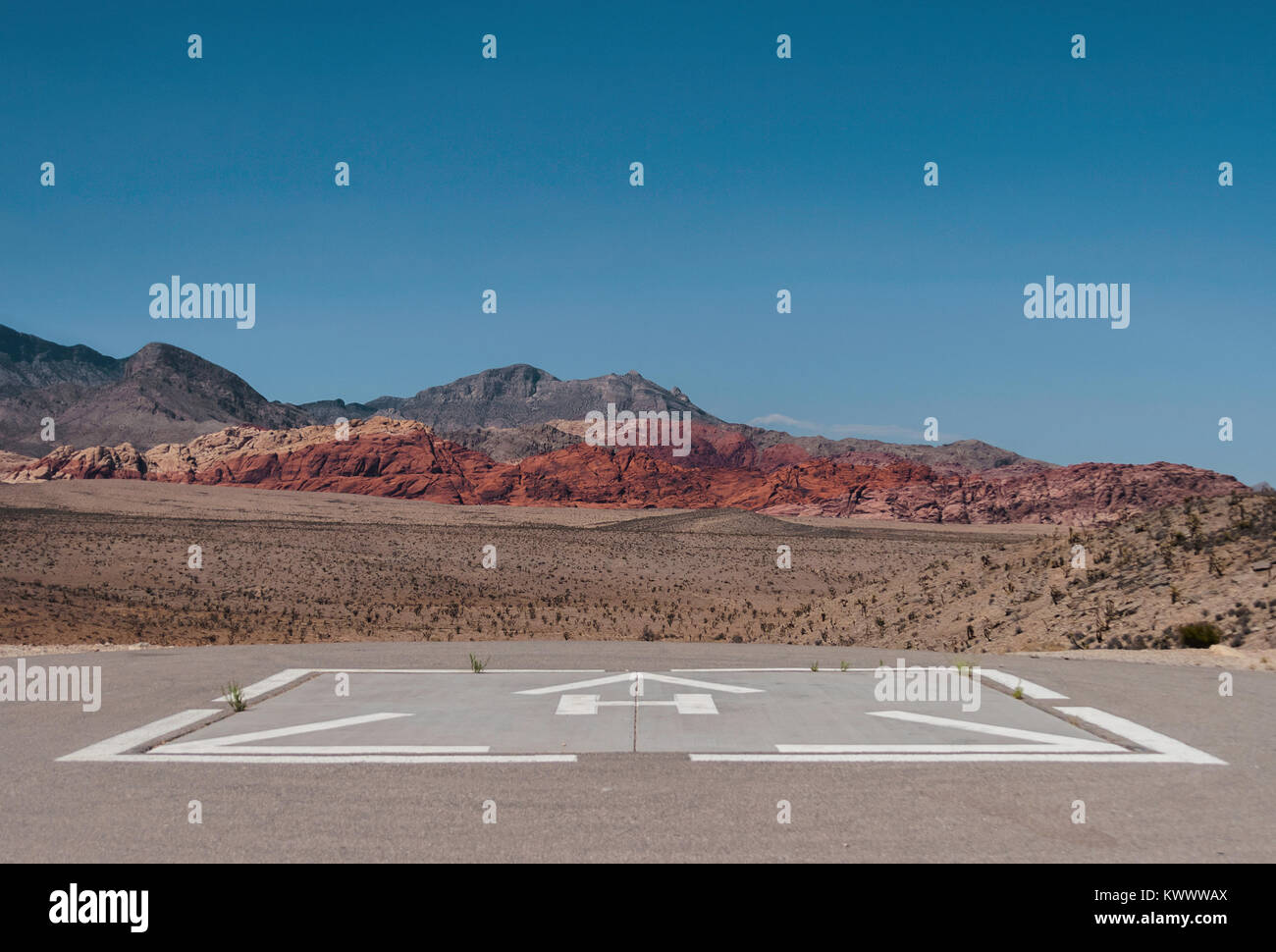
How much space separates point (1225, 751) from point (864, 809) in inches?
151

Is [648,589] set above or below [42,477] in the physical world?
below

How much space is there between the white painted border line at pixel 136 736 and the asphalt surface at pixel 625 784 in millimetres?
111

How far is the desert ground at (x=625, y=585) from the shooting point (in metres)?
21.4

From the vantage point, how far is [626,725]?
971 centimetres

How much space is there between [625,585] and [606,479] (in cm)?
9371

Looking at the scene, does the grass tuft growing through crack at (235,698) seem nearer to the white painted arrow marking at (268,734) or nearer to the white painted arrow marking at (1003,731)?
the white painted arrow marking at (268,734)

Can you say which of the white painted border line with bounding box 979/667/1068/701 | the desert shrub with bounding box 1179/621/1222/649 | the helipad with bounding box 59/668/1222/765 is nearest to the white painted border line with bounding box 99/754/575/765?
the helipad with bounding box 59/668/1222/765

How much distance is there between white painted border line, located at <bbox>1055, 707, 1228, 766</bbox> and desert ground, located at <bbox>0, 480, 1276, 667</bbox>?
599 centimetres

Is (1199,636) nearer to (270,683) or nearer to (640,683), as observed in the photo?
(640,683)

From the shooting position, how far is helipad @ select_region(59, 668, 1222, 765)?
27.6 ft

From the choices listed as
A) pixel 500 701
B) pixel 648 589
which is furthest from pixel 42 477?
pixel 500 701
